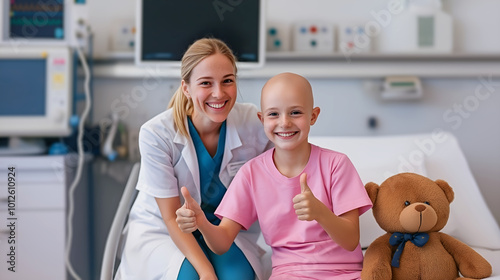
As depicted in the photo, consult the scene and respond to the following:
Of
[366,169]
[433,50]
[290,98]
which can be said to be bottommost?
[366,169]

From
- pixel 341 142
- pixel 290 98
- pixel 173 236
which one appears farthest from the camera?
pixel 341 142

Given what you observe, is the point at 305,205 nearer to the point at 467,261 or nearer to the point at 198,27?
the point at 467,261

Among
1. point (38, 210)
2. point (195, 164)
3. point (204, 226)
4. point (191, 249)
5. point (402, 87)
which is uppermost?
point (402, 87)

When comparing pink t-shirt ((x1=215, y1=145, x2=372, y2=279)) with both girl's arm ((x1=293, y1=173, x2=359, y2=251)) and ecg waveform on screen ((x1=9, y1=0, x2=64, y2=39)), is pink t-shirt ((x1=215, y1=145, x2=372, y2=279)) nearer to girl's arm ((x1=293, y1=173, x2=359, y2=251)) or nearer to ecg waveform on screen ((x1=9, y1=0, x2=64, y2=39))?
girl's arm ((x1=293, y1=173, x2=359, y2=251))

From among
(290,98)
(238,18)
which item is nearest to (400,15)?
(238,18)

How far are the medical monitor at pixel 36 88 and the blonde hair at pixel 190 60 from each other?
101 cm

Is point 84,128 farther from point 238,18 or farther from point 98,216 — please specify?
point 238,18

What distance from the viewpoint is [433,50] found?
8.02ft

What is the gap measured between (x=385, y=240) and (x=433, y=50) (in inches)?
53.8

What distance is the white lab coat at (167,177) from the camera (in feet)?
4.76

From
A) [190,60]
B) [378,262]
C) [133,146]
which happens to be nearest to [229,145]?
[190,60]

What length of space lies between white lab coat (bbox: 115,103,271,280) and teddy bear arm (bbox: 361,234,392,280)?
331 millimetres

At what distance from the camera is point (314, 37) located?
2.52m

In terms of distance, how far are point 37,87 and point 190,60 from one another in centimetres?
124
